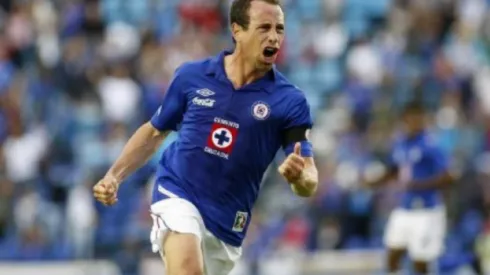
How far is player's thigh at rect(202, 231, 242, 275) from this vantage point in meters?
8.62

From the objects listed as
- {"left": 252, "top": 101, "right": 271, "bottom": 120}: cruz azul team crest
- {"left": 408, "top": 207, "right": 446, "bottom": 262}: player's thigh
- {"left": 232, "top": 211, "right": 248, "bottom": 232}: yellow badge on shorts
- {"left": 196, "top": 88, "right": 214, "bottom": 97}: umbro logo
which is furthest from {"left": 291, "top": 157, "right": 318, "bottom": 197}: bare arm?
{"left": 408, "top": 207, "right": 446, "bottom": 262}: player's thigh

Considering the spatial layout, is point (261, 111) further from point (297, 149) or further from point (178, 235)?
point (178, 235)

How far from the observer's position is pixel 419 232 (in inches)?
579

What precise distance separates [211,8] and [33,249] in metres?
4.68

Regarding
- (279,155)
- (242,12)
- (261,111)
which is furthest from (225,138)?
(279,155)

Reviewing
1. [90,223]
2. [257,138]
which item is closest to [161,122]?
[257,138]

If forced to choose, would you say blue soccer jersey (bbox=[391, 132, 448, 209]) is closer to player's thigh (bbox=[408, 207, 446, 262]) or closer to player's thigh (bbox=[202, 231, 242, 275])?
player's thigh (bbox=[408, 207, 446, 262])

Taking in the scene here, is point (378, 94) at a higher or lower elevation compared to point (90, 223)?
higher

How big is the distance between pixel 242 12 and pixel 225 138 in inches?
28.7

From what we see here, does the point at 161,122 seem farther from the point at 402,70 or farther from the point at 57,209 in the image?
the point at 402,70

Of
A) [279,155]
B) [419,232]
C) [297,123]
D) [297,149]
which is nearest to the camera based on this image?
[297,149]

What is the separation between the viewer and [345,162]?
17469 millimetres

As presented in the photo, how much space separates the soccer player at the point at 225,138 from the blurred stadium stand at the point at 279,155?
7.57 m

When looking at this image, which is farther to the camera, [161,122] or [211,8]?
[211,8]
